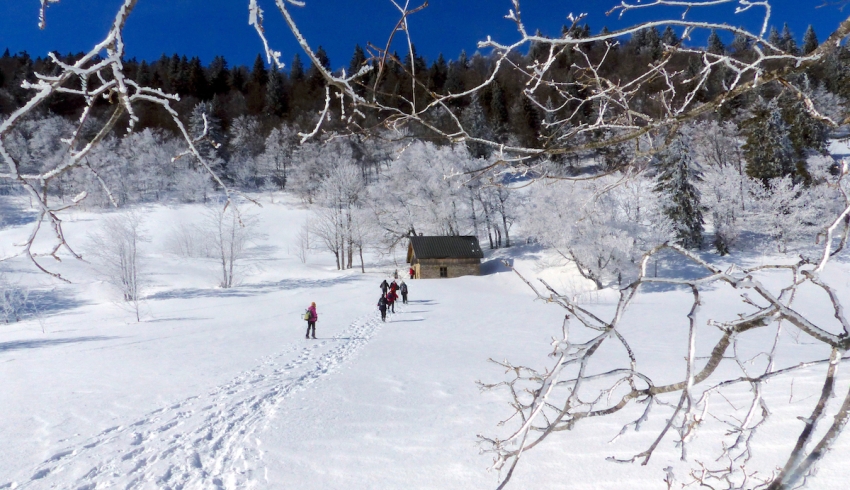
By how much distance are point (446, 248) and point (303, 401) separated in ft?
85.1

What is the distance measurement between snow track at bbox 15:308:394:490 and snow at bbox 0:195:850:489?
0.08ft

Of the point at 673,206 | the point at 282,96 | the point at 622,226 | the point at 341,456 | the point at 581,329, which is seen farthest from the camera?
the point at 282,96

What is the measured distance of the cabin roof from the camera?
3222 centimetres

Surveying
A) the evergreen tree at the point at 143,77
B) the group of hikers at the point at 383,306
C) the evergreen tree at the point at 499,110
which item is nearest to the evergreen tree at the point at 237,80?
the evergreen tree at the point at 143,77

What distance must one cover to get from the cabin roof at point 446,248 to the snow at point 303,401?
1231 cm

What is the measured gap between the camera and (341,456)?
4.77 meters

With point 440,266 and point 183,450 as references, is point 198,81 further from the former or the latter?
point 183,450

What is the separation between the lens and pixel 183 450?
206 inches

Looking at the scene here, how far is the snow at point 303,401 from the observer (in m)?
4.10

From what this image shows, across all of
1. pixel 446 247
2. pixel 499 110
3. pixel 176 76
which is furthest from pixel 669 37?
pixel 176 76

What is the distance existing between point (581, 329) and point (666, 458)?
37.1ft

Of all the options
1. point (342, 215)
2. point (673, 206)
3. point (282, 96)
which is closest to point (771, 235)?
point (673, 206)

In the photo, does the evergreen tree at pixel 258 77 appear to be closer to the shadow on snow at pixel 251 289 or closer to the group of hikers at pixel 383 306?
the shadow on snow at pixel 251 289

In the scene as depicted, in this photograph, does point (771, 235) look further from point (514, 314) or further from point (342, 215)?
point (342, 215)
